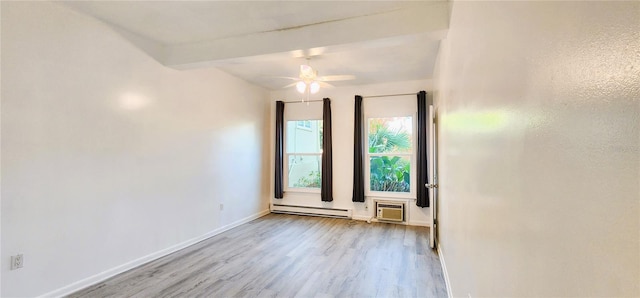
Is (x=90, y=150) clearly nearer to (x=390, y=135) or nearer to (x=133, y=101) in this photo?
(x=133, y=101)

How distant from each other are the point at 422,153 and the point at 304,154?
91.9 inches

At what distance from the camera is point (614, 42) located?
458 mm

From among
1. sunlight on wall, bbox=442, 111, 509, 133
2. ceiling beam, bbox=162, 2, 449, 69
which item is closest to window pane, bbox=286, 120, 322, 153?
ceiling beam, bbox=162, 2, 449, 69

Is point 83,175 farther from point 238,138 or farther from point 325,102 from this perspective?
point 325,102

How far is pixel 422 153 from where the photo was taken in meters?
4.84

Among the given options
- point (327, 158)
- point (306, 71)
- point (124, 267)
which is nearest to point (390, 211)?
point (327, 158)

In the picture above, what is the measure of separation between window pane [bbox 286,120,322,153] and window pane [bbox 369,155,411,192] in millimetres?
1180

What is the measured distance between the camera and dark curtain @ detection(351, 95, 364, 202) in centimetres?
527

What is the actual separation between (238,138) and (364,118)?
2361 millimetres

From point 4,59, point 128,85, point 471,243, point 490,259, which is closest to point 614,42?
point 490,259

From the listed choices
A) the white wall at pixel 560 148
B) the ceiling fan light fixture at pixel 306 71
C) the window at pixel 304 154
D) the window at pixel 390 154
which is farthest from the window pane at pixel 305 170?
the white wall at pixel 560 148

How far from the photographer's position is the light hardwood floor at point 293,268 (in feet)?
8.55

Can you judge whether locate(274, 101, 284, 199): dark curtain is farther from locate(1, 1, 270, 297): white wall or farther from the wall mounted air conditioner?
the wall mounted air conditioner

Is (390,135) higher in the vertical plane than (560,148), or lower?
higher
